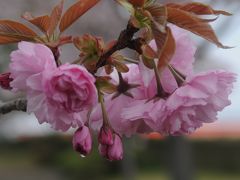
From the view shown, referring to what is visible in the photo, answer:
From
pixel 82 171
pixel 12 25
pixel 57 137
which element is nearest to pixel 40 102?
pixel 12 25

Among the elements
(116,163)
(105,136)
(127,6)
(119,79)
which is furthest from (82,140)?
(116,163)

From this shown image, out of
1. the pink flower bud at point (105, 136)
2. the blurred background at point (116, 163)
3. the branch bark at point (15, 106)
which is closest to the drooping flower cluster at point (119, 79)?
the pink flower bud at point (105, 136)

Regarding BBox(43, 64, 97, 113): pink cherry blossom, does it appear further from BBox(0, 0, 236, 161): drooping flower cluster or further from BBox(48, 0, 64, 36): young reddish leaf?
BBox(48, 0, 64, 36): young reddish leaf

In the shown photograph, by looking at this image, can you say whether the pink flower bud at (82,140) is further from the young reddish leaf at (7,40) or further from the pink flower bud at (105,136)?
the young reddish leaf at (7,40)

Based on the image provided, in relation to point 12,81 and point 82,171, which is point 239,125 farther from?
point 12,81

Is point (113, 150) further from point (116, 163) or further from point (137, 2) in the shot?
point (116, 163)

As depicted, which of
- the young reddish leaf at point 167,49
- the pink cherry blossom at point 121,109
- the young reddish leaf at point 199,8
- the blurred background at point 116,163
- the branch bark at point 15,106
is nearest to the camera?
the young reddish leaf at point 167,49

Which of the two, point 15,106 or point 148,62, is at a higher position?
point 148,62
